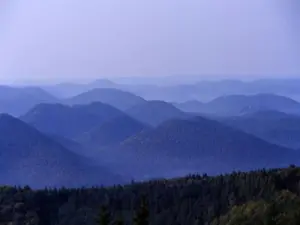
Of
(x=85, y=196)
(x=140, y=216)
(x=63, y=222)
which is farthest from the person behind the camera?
(x=85, y=196)

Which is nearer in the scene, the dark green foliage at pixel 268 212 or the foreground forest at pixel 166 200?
the dark green foliage at pixel 268 212

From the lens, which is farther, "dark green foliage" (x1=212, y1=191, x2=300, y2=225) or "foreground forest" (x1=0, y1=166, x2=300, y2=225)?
"foreground forest" (x1=0, y1=166, x2=300, y2=225)

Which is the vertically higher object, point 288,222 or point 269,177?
point 269,177

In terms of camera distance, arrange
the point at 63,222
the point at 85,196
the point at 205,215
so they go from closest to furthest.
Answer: the point at 205,215 < the point at 63,222 < the point at 85,196

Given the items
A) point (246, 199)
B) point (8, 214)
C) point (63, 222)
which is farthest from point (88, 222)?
point (246, 199)

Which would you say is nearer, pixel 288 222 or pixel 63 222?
pixel 288 222

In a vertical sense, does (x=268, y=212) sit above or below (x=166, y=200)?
below

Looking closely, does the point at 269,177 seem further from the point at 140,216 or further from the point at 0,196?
the point at 140,216

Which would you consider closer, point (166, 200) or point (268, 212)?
point (268, 212)
